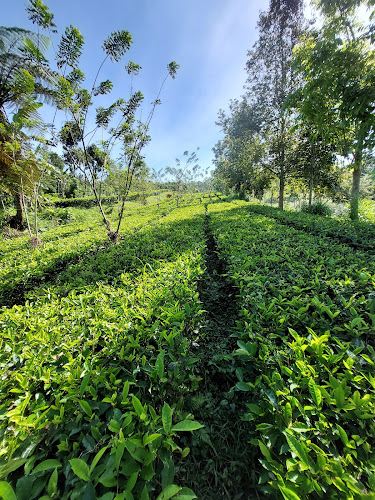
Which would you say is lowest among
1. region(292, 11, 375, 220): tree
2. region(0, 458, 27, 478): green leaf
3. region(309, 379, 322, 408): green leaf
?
region(309, 379, 322, 408): green leaf

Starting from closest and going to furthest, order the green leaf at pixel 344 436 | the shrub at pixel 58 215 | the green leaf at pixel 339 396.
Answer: the green leaf at pixel 344 436
the green leaf at pixel 339 396
the shrub at pixel 58 215

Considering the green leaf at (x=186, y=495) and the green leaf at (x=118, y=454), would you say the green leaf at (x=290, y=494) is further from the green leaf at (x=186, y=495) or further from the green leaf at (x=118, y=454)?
the green leaf at (x=118, y=454)

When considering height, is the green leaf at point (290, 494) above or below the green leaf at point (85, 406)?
below

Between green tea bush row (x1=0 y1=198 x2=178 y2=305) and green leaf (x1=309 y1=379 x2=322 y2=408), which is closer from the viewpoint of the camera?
green leaf (x1=309 y1=379 x2=322 y2=408)

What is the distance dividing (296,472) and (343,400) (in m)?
0.41

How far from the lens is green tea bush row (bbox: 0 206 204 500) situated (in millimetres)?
780

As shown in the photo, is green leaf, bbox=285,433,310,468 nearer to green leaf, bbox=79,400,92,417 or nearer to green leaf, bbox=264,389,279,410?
green leaf, bbox=264,389,279,410

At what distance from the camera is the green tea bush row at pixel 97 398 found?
0.78 meters

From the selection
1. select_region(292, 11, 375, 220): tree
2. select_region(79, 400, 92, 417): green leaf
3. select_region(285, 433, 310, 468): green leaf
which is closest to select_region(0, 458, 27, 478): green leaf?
select_region(79, 400, 92, 417): green leaf

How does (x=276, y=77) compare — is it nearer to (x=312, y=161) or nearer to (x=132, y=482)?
(x=312, y=161)

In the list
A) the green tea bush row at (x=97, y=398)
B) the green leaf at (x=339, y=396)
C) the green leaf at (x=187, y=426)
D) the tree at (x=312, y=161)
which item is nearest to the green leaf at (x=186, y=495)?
the green tea bush row at (x=97, y=398)

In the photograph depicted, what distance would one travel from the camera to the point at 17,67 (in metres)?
7.57

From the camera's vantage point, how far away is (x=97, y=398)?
3.82 ft

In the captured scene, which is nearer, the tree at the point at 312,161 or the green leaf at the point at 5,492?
the green leaf at the point at 5,492
